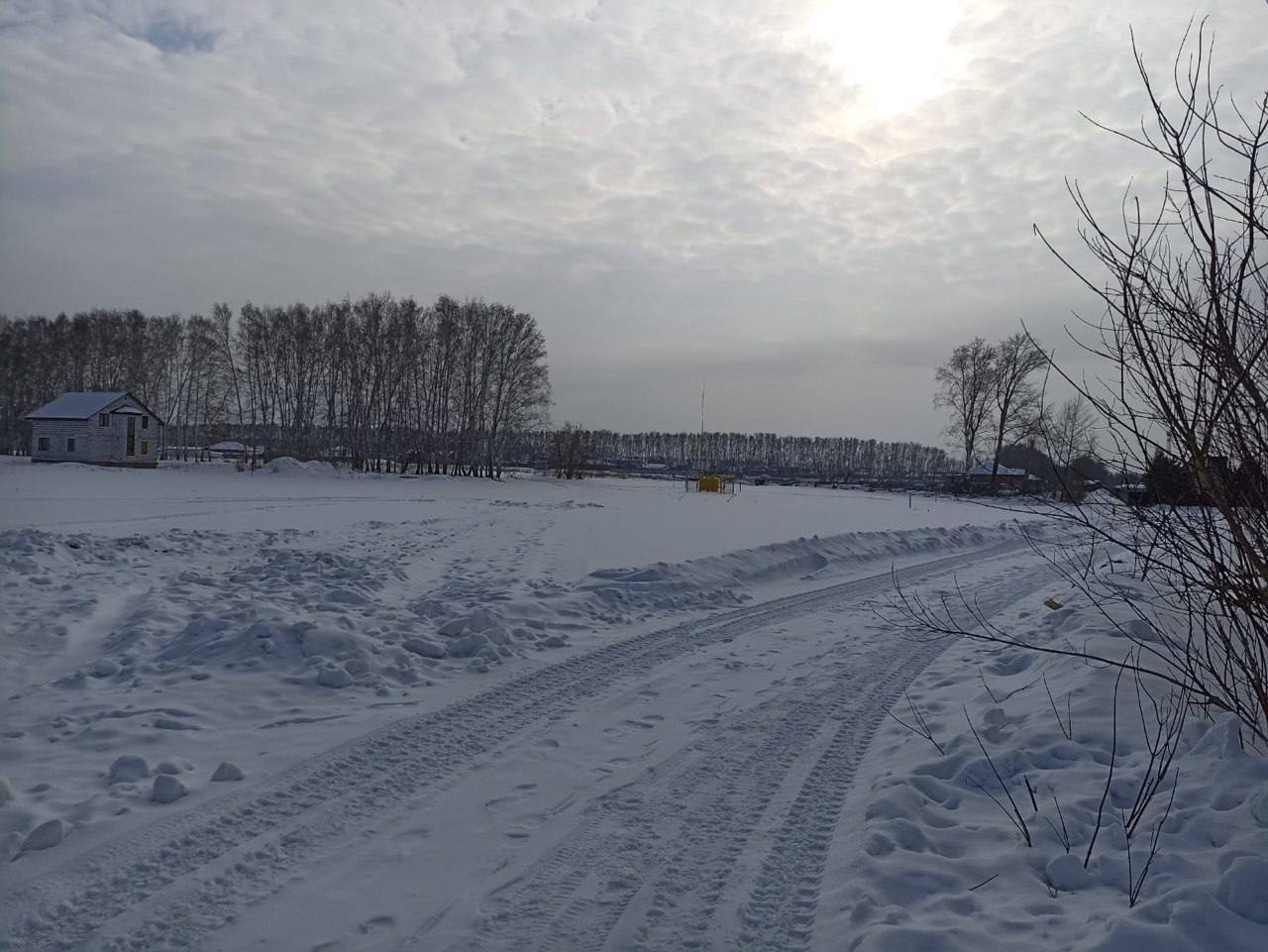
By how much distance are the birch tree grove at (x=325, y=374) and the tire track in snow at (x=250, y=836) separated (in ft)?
158

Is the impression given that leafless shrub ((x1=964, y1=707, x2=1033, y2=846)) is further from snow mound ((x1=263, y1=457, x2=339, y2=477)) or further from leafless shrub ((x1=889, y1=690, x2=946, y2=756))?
snow mound ((x1=263, y1=457, x2=339, y2=477))

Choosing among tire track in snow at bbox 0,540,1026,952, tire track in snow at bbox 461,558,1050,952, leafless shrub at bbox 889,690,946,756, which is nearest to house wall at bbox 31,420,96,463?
tire track in snow at bbox 0,540,1026,952

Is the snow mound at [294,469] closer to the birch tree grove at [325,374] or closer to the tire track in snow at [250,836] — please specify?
the birch tree grove at [325,374]

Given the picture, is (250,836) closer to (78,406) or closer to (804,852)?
(804,852)

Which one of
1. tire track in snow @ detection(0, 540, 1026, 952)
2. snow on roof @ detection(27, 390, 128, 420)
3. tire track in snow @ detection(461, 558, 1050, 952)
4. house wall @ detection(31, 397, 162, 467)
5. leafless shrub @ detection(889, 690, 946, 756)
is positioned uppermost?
snow on roof @ detection(27, 390, 128, 420)

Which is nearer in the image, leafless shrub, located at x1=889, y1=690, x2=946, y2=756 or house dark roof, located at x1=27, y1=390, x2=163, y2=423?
leafless shrub, located at x1=889, y1=690, x2=946, y2=756

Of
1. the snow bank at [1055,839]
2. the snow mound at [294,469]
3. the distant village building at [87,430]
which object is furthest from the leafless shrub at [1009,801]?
the distant village building at [87,430]

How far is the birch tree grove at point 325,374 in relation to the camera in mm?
54312

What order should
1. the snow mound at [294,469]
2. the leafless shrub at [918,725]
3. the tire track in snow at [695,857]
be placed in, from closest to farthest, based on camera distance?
the tire track in snow at [695,857] → the leafless shrub at [918,725] → the snow mound at [294,469]

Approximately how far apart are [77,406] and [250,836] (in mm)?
56622

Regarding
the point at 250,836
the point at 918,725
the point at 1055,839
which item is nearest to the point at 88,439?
the point at 250,836

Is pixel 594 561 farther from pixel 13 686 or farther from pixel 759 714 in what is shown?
pixel 13 686

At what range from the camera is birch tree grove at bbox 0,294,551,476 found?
178ft

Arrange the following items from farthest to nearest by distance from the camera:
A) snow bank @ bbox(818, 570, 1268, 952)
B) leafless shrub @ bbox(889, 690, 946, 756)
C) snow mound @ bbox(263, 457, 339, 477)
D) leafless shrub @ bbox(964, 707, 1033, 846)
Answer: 1. snow mound @ bbox(263, 457, 339, 477)
2. leafless shrub @ bbox(889, 690, 946, 756)
3. leafless shrub @ bbox(964, 707, 1033, 846)
4. snow bank @ bbox(818, 570, 1268, 952)
